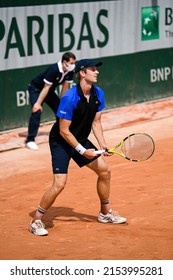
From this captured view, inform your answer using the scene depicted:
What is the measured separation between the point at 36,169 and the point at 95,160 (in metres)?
3.39

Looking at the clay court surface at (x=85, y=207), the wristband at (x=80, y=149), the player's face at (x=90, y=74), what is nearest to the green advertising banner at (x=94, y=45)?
the clay court surface at (x=85, y=207)

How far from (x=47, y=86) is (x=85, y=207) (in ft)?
11.5

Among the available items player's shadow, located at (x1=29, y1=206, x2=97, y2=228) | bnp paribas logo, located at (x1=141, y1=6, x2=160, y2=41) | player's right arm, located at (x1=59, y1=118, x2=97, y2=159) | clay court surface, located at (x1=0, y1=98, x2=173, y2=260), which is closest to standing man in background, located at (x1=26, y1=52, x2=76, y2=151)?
clay court surface, located at (x1=0, y1=98, x2=173, y2=260)

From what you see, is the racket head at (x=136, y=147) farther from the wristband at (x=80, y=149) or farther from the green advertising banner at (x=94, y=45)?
the green advertising banner at (x=94, y=45)

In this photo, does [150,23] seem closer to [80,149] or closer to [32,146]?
→ [32,146]

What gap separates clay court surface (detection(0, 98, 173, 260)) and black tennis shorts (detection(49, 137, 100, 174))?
784mm

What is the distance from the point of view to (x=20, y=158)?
13.2 meters

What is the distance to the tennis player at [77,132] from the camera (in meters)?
8.98

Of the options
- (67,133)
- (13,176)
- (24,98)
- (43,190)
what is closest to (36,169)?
(13,176)

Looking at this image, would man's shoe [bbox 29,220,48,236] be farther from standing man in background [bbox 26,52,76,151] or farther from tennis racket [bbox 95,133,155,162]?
standing man in background [bbox 26,52,76,151]

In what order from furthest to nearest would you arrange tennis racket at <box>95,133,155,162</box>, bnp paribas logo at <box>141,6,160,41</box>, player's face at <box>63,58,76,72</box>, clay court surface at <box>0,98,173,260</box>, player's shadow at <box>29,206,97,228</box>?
bnp paribas logo at <box>141,6,160,41</box>, player's face at <box>63,58,76,72</box>, player's shadow at <box>29,206,97,228</box>, tennis racket at <box>95,133,155,162</box>, clay court surface at <box>0,98,173,260</box>

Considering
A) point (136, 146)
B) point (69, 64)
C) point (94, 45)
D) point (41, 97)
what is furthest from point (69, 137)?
point (94, 45)

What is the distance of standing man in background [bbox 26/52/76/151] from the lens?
43.5 feet

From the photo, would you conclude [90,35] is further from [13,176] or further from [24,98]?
[13,176]
